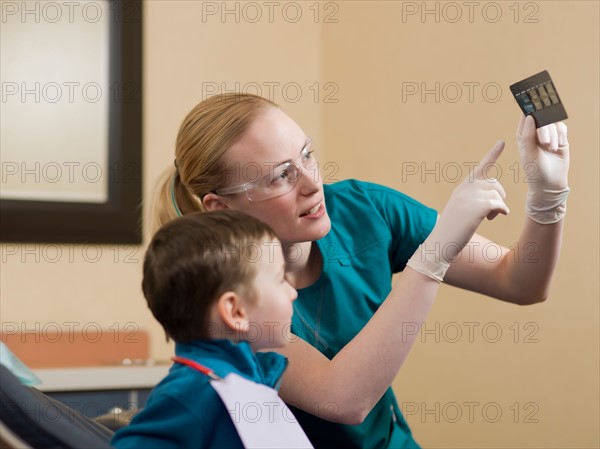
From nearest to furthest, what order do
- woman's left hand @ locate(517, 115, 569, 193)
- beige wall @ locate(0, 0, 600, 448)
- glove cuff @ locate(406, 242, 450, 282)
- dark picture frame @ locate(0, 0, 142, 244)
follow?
glove cuff @ locate(406, 242, 450, 282) < woman's left hand @ locate(517, 115, 569, 193) < beige wall @ locate(0, 0, 600, 448) < dark picture frame @ locate(0, 0, 142, 244)

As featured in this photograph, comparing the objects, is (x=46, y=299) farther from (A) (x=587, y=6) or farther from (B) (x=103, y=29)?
(A) (x=587, y=6)

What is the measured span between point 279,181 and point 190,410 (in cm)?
62

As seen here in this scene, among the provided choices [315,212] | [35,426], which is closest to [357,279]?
[315,212]

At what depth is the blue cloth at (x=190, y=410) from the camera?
1001 millimetres

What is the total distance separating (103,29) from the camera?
106 inches

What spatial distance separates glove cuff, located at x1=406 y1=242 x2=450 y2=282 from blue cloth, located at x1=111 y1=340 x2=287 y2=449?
375mm

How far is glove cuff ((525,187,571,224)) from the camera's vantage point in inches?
60.4

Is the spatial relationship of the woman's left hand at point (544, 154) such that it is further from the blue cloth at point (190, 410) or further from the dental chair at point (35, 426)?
the dental chair at point (35, 426)

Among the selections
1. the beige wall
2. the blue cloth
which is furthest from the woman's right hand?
the beige wall

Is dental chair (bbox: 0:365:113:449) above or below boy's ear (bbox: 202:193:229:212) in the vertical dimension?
below

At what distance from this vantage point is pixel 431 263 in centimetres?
135

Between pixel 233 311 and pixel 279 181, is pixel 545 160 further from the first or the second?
pixel 233 311

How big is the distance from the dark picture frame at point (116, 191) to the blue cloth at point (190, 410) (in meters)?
1.61

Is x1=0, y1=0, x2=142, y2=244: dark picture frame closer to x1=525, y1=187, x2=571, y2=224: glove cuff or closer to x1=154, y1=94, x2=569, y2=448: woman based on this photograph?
x1=154, y1=94, x2=569, y2=448: woman
